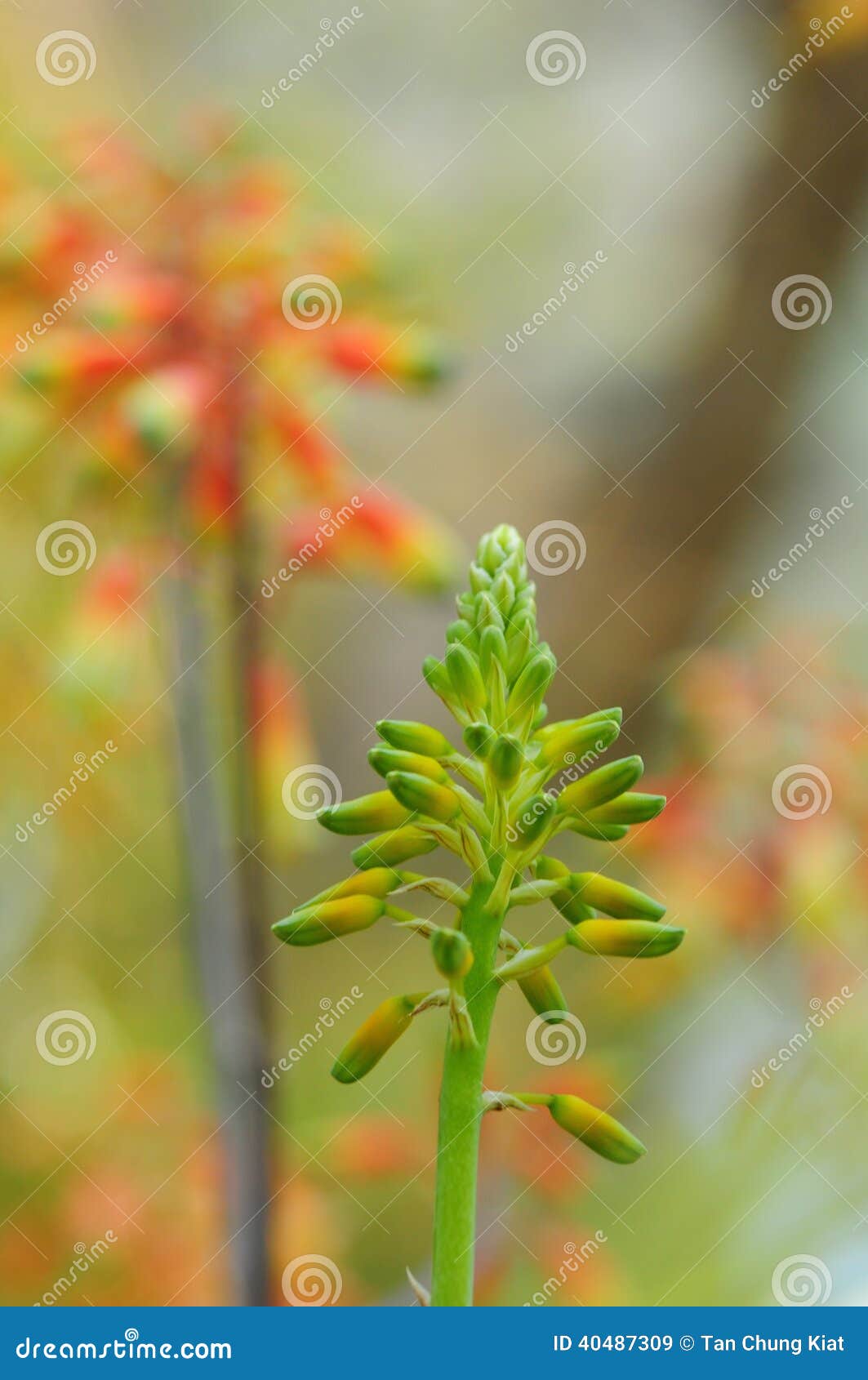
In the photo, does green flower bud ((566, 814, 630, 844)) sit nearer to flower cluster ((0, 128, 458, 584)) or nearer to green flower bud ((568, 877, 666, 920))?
green flower bud ((568, 877, 666, 920))

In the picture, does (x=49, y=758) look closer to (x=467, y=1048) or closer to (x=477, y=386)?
(x=477, y=386)

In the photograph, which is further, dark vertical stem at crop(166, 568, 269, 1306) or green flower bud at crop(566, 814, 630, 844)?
dark vertical stem at crop(166, 568, 269, 1306)

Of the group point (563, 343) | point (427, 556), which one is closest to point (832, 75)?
point (563, 343)

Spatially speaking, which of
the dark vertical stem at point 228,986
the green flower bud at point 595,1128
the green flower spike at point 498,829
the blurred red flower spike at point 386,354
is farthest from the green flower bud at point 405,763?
the blurred red flower spike at point 386,354

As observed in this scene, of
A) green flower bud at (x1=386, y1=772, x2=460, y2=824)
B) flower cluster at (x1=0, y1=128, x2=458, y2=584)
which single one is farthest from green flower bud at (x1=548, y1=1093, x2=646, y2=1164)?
flower cluster at (x1=0, y1=128, x2=458, y2=584)

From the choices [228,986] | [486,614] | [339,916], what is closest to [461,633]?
[486,614]

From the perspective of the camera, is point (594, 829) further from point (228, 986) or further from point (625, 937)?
point (228, 986)

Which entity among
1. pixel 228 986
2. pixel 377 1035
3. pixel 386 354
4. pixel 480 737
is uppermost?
pixel 386 354
